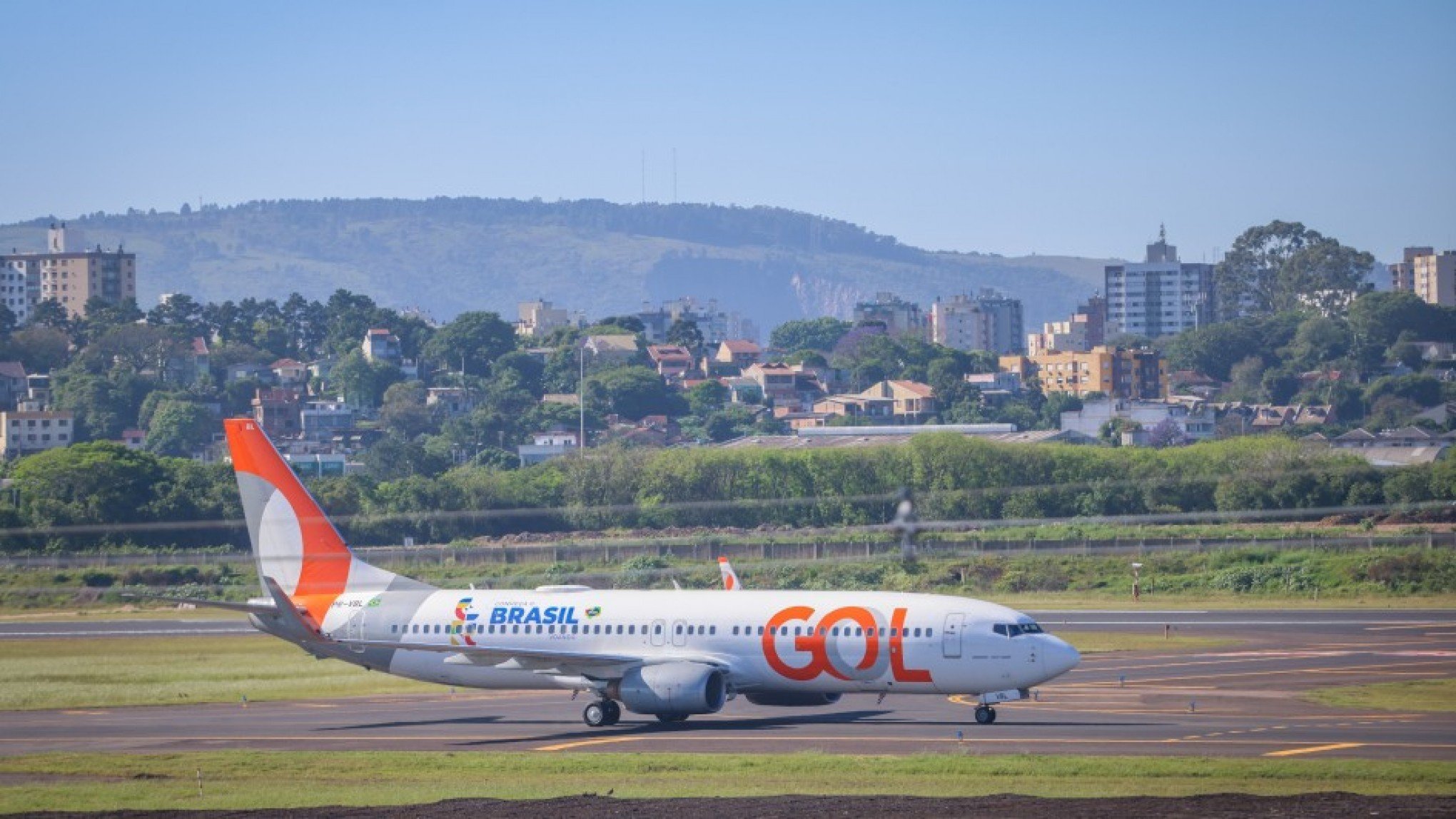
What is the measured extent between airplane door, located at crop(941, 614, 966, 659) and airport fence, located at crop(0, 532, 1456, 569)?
3290 centimetres

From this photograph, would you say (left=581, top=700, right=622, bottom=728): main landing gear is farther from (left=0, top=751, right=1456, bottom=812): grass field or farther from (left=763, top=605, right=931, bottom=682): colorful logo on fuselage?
(left=0, top=751, right=1456, bottom=812): grass field

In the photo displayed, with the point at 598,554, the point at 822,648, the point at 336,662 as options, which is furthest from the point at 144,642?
the point at 822,648

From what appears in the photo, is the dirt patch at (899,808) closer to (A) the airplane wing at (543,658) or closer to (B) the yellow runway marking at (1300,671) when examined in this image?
(A) the airplane wing at (543,658)

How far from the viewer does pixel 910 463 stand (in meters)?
111

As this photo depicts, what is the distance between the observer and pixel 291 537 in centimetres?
5850

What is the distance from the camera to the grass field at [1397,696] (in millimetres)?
54656

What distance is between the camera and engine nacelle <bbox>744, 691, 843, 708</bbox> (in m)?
53.2

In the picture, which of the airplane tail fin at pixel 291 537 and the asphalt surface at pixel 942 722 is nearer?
the asphalt surface at pixel 942 722

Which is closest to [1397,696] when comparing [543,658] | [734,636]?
[734,636]

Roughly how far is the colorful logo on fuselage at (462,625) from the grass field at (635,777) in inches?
354

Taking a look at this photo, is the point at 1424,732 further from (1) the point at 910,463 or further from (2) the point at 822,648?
(1) the point at 910,463

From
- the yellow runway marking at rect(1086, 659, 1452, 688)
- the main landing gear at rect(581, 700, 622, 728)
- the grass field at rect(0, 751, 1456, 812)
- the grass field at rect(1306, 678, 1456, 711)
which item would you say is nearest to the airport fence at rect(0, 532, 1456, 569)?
the yellow runway marking at rect(1086, 659, 1452, 688)

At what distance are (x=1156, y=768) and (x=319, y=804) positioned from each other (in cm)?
1792

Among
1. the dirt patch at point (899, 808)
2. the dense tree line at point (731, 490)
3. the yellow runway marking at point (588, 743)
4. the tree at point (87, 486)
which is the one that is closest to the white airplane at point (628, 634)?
the yellow runway marking at point (588, 743)
